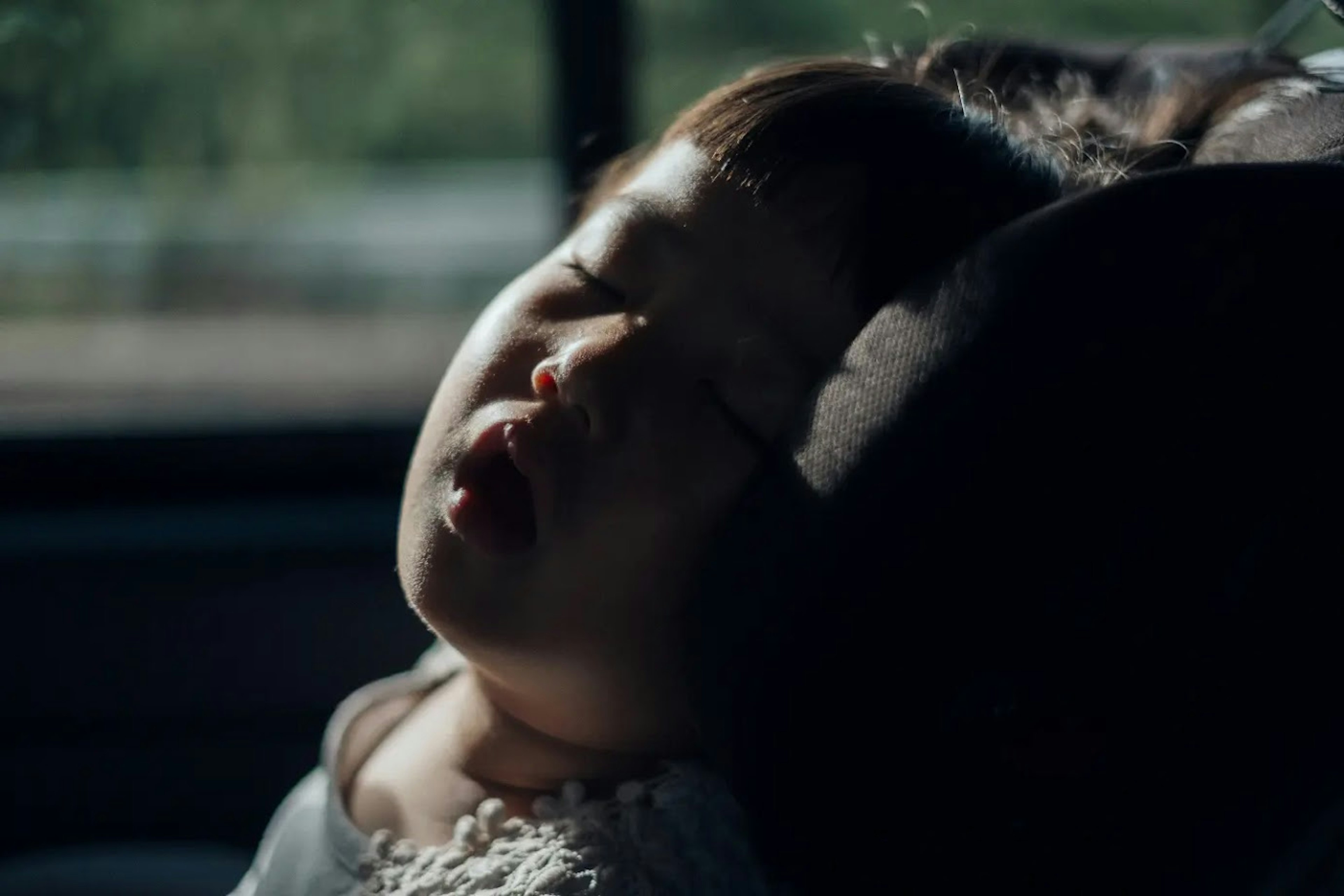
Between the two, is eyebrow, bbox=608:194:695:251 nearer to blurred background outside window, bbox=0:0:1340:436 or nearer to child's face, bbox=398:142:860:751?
child's face, bbox=398:142:860:751

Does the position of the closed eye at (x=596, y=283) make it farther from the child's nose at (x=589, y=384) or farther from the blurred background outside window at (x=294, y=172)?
the blurred background outside window at (x=294, y=172)

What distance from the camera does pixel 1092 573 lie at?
576 millimetres

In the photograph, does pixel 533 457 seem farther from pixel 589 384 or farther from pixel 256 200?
pixel 256 200

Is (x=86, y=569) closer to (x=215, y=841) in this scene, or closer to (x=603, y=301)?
(x=215, y=841)

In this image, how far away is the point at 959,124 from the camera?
0.73m

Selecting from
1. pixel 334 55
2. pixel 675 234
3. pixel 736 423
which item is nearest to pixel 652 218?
pixel 675 234

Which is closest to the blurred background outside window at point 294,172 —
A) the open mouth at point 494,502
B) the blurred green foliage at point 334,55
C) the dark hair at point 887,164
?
the blurred green foliage at point 334,55

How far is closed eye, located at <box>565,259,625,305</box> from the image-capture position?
75cm

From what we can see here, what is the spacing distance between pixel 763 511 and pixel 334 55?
3.39ft

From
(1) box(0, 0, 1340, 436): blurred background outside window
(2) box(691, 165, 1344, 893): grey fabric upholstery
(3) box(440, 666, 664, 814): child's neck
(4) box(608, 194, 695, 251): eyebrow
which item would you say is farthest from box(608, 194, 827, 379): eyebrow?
(1) box(0, 0, 1340, 436): blurred background outside window

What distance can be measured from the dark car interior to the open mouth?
132mm

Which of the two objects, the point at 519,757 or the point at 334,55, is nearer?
the point at 519,757

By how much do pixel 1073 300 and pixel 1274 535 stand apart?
0.42 ft

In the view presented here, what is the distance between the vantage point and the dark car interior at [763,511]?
0.58 m
